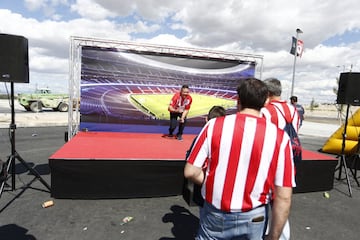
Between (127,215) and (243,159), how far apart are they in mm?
2687

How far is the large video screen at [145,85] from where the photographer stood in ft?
23.6

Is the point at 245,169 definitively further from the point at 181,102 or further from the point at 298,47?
the point at 298,47

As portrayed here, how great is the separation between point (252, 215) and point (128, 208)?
2.75 m

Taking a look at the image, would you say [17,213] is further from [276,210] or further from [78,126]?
[78,126]

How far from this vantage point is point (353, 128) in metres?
8.05

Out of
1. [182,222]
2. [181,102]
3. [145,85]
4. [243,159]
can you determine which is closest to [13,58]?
[182,222]

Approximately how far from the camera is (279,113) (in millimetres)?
2588

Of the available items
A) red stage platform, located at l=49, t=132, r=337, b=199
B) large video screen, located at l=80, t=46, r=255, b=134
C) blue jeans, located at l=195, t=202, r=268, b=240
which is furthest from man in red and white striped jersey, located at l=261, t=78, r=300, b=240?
large video screen, located at l=80, t=46, r=255, b=134

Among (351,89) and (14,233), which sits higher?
(351,89)

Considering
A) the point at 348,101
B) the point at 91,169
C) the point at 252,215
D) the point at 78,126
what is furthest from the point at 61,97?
the point at 252,215

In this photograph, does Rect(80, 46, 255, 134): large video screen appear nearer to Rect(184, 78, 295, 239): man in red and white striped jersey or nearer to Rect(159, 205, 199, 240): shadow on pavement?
Rect(159, 205, 199, 240): shadow on pavement

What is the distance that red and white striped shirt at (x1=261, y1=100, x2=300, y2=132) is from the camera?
2521 millimetres

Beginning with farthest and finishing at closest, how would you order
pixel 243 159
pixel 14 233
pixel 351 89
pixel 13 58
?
1. pixel 351 89
2. pixel 13 58
3. pixel 14 233
4. pixel 243 159

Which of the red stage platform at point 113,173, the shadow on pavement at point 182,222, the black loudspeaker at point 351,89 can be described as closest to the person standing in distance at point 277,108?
the shadow on pavement at point 182,222
